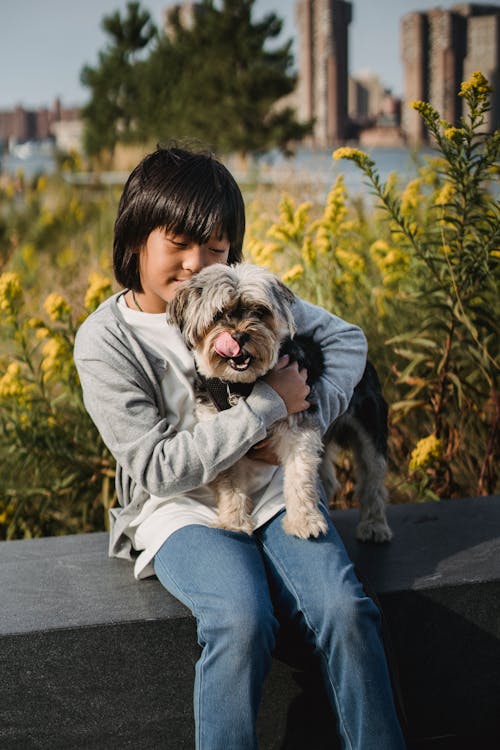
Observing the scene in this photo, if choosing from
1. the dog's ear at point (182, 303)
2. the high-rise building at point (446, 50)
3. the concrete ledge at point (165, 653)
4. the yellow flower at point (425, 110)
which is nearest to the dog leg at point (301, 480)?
the concrete ledge at point (165, 653)

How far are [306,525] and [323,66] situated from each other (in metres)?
32.0

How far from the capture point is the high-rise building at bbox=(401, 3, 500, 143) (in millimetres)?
5418

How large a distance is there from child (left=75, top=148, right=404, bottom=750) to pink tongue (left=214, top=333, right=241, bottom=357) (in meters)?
0.20

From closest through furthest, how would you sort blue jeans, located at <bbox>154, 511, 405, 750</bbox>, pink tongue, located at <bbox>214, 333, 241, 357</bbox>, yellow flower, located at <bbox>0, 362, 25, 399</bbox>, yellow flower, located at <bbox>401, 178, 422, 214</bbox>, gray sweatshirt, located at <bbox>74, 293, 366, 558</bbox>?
blue jeans, located at <bbox>154, 511, 405, 750</bbox>
pink tongue, located at <bbox>214, 333, 241, 357</bbox>
gray sweatshirt, located at <bbox>74, 293, 366, 558</bbox>
yellow flower, located at <bbox>0, 362, 25, 399</bbox>
yellow flower, located at <bbox>401, 178, 422, 214</bbox>

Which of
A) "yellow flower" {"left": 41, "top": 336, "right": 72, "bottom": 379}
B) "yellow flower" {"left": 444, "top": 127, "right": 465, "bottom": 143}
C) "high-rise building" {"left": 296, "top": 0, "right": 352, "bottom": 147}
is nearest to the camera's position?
"yellow flower" {"left": 444, "top": 127, "right": 465, "bottom": 143}

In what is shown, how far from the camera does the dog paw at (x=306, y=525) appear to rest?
2.29 metres

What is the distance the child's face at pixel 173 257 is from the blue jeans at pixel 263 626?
2.51ft

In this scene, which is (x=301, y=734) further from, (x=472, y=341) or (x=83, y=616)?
Result: (x=472, y=341)

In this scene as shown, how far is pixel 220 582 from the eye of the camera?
6.94 feet

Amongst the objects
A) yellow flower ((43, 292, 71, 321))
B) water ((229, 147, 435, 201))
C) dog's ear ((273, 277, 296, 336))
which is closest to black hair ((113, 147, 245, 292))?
dog's ear ((273, 277, 296, 336))

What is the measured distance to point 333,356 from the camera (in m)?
2.70

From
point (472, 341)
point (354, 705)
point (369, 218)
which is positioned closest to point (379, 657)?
point (354, 705)

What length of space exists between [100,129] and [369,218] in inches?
1001

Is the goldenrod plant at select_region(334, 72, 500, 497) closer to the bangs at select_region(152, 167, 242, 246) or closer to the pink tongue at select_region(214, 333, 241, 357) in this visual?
the bangs at select_region(152, 167, 242, 246)
